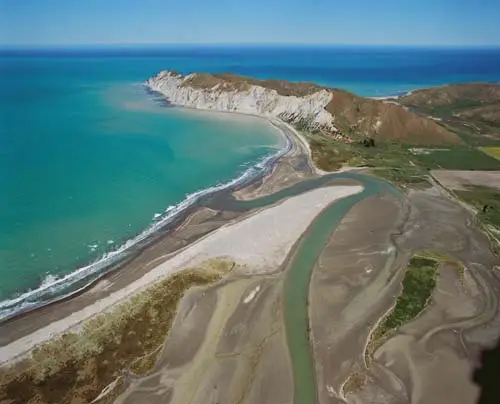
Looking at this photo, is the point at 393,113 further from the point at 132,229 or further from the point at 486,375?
the point at 486,375

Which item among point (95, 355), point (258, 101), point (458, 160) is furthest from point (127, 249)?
point (258, 101)

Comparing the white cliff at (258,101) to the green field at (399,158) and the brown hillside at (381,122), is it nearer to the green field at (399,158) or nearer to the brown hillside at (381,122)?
the brown hillside at (381,122)

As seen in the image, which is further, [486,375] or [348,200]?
[348,200]

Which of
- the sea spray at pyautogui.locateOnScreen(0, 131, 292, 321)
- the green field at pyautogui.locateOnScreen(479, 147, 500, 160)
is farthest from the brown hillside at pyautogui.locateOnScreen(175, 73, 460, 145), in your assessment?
the sea spray at pyautogui.locateOnScreen(0, 131, 292, 321)

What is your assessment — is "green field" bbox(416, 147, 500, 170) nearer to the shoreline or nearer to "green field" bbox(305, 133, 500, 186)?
"green field" bbox(305, 133, 500, 186)

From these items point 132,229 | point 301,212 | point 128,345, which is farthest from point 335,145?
point 128,345

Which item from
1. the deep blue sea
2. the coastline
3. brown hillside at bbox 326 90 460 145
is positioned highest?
A: brown hillside at bbox 326 90 460 145

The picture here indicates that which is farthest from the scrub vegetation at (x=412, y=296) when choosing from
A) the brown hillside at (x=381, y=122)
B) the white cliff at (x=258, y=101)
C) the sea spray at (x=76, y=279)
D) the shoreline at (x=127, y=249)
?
the white cliff at (x=258, y=101)
